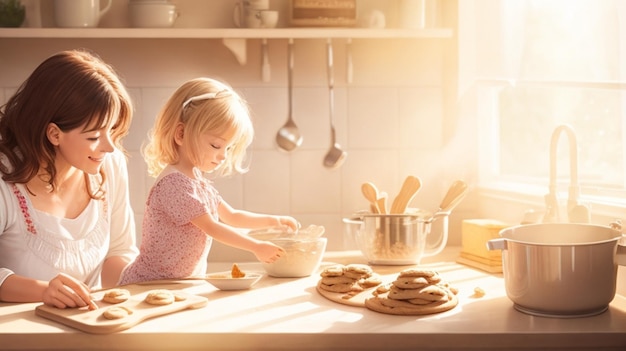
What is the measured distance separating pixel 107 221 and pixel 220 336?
0.66 metres

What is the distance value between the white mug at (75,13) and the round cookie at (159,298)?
40.7 inches

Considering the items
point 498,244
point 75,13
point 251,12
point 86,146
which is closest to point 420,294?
point 498,244

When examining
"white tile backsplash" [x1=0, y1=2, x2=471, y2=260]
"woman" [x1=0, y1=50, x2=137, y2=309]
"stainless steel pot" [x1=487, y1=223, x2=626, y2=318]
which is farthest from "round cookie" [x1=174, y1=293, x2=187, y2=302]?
"white tile backsplash" [x1=0, y1=2, x2=471, y2=260]

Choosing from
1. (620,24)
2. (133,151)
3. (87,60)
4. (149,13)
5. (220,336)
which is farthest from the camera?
(133,151)

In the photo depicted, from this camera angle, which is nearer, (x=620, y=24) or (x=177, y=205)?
(x=177, y=205)

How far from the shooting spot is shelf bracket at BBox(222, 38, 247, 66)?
7.03 ft

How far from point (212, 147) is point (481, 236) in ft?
2.19

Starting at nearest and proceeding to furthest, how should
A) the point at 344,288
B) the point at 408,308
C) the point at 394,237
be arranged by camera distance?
the point at 408,308 → the point at 344,288 → the point at 394,237

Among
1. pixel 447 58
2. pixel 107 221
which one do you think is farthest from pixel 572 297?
pixel 447 58

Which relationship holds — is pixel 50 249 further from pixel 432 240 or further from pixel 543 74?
pixel 543 74

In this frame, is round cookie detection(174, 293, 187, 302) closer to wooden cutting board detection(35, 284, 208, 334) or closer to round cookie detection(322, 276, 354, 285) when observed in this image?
wooden cutting board detection(35, 284, 208, 334)

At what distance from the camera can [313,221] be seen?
2283 mm

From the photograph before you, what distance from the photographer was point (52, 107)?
57.9 inches

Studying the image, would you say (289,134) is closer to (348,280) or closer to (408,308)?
(348,280)
